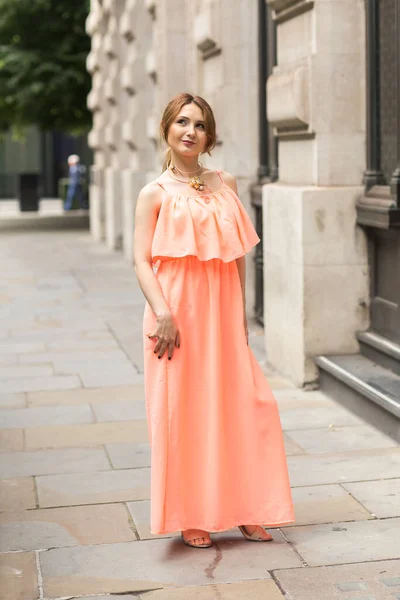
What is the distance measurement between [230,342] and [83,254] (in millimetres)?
14858

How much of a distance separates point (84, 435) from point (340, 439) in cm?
155

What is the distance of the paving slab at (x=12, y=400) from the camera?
8.00 metres

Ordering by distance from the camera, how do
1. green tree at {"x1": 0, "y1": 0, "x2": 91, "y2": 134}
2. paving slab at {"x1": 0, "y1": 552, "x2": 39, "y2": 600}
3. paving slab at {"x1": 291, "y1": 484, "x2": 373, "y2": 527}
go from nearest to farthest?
paving slab at {"x1": 0, "y1": 552, "x2": 39, "y2": 600} < paving slab at {"x1": 291, "y1": 484, "x2": 373, "y2": 527} < green tree at {"x1": 0, "y1": 0, "x2": 91, "y2": 134}

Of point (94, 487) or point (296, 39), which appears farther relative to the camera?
point (296, 39)

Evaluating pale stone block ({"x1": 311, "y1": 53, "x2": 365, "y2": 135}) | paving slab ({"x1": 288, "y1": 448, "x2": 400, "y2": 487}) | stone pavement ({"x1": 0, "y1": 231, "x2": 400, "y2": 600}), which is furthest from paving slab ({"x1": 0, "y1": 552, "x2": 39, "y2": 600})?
pale stone block ({"x1": 311, "y1": 53, "x2": 365, "y2": 135})

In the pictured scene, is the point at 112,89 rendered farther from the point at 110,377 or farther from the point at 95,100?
the point at 110,377

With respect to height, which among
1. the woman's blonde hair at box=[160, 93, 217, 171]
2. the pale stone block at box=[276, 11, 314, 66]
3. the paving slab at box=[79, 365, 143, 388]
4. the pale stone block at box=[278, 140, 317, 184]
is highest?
the pale stone block at box=[276, 11, 314, 66]

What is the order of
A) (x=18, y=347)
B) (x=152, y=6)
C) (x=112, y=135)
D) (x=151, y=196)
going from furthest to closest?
(x=112, y=135) < (x=152, y=6) < (x=18, y=347) < (x=151, y=196)

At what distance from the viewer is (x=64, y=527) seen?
208 inches

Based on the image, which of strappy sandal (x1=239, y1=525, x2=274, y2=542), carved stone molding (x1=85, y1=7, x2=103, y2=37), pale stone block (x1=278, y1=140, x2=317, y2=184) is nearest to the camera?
strappy sandal (x1=239, y1=525, x2=274, y2=542)

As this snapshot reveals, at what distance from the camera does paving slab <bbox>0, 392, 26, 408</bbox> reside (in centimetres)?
800

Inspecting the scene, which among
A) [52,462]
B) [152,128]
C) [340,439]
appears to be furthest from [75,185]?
[52,462]

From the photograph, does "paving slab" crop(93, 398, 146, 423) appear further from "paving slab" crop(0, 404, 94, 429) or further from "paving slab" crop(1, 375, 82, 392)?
"paving slab" crop(1, 375, 82, 392)

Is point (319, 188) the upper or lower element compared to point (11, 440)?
upper
